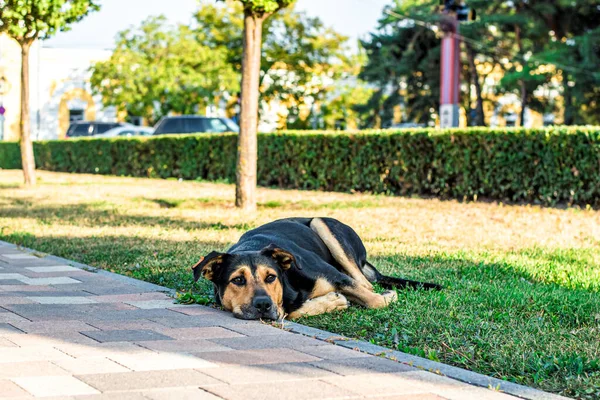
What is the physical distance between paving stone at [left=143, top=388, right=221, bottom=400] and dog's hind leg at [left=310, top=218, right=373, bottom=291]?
2.60 m

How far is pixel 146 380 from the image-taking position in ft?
12.4

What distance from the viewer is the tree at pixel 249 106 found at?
12.7 m

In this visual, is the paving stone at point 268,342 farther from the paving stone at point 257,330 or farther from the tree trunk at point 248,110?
the tree trunk at point 248,110

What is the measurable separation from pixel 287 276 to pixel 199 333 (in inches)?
34.4

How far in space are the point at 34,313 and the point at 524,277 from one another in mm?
3776

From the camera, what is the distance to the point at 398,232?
10227 millimetres

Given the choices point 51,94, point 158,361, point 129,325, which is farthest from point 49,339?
point 51,94

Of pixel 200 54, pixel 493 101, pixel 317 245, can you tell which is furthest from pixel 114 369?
pixel 493 101

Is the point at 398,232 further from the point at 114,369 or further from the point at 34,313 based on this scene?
the point at 114,369

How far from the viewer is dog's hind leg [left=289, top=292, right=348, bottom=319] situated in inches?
213

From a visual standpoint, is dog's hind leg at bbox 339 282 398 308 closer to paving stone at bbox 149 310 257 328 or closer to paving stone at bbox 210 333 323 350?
paving stone at bbox 149 310 257 328

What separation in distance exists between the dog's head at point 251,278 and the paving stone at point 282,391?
1458 millimetres

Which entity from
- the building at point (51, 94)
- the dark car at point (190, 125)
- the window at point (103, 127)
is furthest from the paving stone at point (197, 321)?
the building at point (51, 94)

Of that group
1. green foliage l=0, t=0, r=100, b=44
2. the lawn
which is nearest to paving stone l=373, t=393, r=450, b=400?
the lawn
